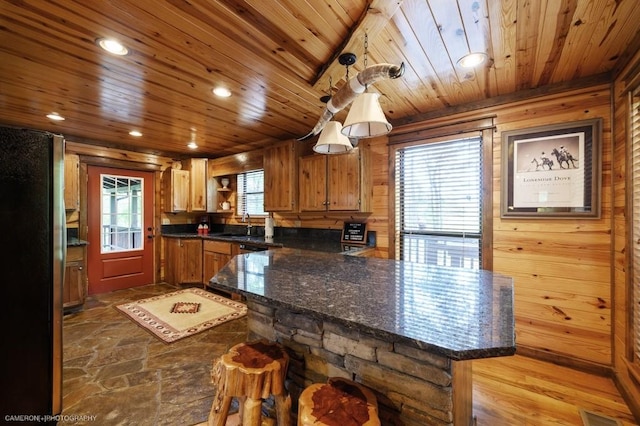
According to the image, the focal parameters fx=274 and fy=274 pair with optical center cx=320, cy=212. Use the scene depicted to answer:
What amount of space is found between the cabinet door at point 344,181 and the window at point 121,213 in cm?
356

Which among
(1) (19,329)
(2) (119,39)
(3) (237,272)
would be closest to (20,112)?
(2) (119,39)

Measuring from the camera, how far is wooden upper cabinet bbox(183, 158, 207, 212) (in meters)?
4.86

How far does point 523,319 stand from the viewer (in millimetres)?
2482

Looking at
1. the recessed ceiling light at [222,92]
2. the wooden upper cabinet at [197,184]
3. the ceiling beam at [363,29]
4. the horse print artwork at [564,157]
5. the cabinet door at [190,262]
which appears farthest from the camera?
the wooden upper cabinet at [197,184]

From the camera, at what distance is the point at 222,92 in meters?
2.47

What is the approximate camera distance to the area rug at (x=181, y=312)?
2.98m

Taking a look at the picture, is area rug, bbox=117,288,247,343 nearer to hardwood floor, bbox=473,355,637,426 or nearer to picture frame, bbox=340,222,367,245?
picture frame, bbox=340,222,367,245

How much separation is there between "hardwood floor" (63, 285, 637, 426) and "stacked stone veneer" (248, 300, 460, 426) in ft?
3.08

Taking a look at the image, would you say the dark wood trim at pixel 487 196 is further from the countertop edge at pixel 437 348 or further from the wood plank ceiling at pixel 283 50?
the countertop edge at pixel 437 348

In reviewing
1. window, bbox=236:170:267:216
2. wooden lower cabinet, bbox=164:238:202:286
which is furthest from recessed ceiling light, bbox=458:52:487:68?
wooden lower cabinet, bbox=164:238:202:286

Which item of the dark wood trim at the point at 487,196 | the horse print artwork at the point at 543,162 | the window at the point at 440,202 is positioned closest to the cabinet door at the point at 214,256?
the window at the point at 440,202

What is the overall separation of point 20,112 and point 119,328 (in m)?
2.60

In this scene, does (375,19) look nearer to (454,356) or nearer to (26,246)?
(454,356)

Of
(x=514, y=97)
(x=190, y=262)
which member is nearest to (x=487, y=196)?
(x=514, y=97)
